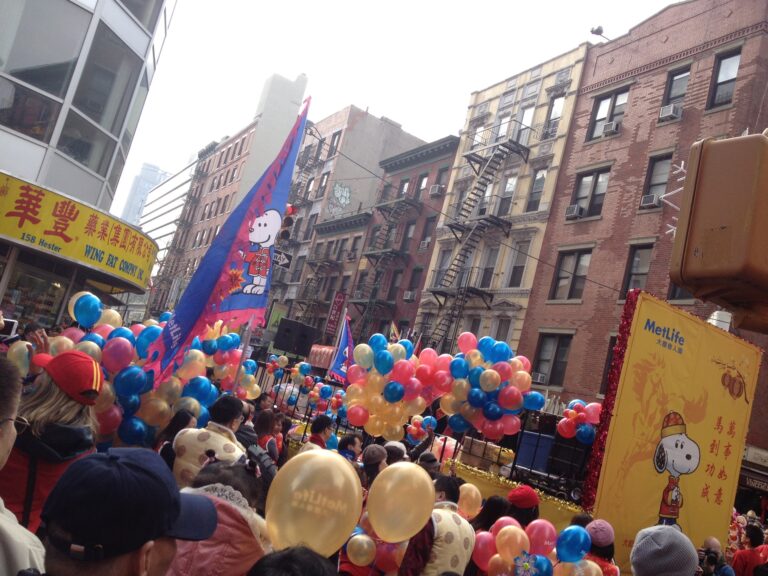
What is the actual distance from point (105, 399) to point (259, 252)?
2147mm

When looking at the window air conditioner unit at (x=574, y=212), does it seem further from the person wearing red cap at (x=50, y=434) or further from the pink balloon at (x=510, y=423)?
the person wearing red cap at (x=50, y=434)

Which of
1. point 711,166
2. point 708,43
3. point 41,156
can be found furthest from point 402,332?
point 711,166

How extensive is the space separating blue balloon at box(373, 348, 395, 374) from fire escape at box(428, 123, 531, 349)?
54.0 feet

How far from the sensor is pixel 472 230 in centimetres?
2778

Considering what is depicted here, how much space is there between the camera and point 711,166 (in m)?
1.64

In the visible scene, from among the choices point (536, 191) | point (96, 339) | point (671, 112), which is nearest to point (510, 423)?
point (96, 339)

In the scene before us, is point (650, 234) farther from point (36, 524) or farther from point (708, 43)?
point (36, 524)

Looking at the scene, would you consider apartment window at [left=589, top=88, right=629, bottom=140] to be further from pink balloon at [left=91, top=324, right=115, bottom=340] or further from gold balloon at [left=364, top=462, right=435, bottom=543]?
gold balloon at [left=364, top=462, right=435, bottom=543]

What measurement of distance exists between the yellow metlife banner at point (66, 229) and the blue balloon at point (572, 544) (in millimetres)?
11968

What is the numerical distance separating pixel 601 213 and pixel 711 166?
22.4m

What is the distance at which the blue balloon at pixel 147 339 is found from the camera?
664cm

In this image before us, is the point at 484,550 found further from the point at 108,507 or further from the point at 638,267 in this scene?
the point at 638,267

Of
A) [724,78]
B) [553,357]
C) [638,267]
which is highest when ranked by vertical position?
[724,78]

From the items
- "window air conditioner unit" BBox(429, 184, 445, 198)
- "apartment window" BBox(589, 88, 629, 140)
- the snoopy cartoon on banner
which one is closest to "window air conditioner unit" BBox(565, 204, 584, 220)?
"apartment window" BBox(589, 88, 629, 140)
